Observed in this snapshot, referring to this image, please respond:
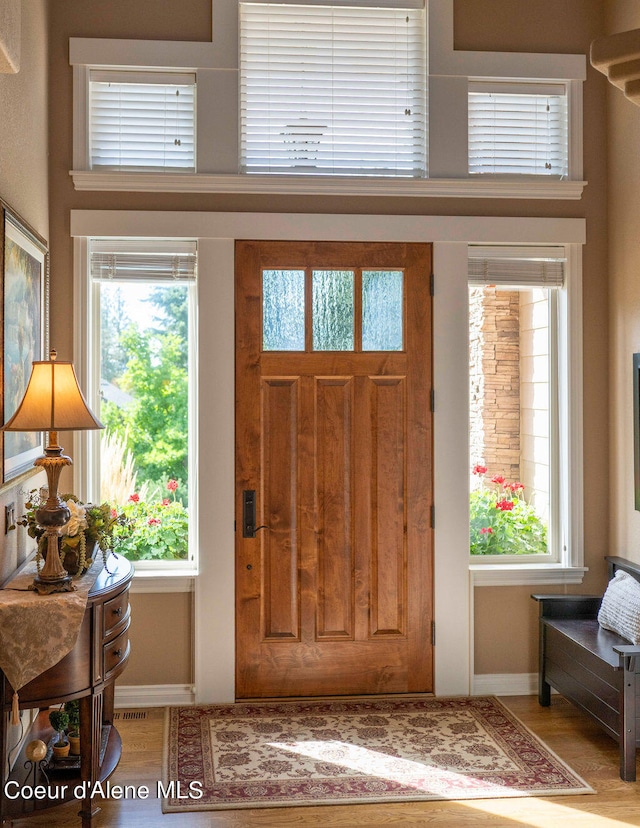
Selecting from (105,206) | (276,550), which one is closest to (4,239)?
(105,206)

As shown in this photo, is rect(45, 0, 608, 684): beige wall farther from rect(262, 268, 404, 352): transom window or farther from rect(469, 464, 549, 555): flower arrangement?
rect(262, 268, 404, 352): transom window

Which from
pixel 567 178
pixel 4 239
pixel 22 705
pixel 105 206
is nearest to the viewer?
pixel 22 705

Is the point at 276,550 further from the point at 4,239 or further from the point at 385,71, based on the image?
the point at 385,71

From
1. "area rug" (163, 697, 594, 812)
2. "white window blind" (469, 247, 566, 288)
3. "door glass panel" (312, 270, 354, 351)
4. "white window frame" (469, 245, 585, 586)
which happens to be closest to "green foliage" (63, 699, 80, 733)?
"area rug" (163, 697, 594, 812)

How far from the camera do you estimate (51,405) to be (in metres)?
2.79

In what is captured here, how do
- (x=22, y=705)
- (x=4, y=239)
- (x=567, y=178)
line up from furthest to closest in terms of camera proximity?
(x=567, y=178)
(x=4, y=239)
(x=22, y=705)

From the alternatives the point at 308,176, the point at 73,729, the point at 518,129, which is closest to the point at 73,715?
the point at 73,729

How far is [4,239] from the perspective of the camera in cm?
294

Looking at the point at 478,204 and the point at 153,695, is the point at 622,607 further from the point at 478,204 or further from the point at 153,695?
the point at 153,695

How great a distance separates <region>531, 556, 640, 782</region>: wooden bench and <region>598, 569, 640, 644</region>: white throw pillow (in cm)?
5

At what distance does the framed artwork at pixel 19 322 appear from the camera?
2.96 metres

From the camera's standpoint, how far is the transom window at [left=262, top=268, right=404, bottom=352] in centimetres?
410

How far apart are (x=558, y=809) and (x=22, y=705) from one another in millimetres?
2002

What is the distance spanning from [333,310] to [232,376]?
0.62 m
